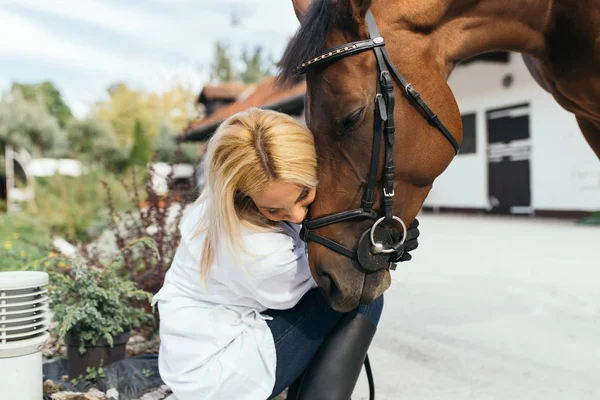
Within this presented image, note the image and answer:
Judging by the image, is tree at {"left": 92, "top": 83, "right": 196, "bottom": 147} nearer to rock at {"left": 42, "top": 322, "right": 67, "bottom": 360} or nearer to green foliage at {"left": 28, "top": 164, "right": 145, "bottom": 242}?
green foliage at {"left": 28, "top": 164, "right": 145, "bottom": 242}

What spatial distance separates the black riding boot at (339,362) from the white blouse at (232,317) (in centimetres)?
13

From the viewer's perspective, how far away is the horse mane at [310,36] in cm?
151

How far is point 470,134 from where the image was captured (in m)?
10.7

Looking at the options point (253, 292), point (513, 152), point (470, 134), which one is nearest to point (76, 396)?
point (253, 292)

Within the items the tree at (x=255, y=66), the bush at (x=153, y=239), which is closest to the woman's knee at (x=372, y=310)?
the bush at (x=153, y=239)

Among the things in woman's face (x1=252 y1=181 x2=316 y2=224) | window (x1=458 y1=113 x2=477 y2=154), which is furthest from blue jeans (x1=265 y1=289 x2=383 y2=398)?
window (x1=458 y1=113 x2=477 y2=154)

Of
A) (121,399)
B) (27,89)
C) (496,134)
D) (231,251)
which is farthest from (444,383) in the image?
(27,89)

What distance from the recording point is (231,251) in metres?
1.58

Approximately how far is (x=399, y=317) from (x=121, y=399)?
1.78 m

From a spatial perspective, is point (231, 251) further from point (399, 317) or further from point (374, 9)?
point (399, 317)

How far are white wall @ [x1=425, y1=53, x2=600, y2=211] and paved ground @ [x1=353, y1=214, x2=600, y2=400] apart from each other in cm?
314

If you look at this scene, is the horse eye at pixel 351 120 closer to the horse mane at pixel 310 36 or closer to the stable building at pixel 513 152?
the horse mane at pixel 310 36

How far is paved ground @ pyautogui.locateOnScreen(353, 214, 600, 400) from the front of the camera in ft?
7.08

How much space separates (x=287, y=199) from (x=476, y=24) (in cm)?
91
